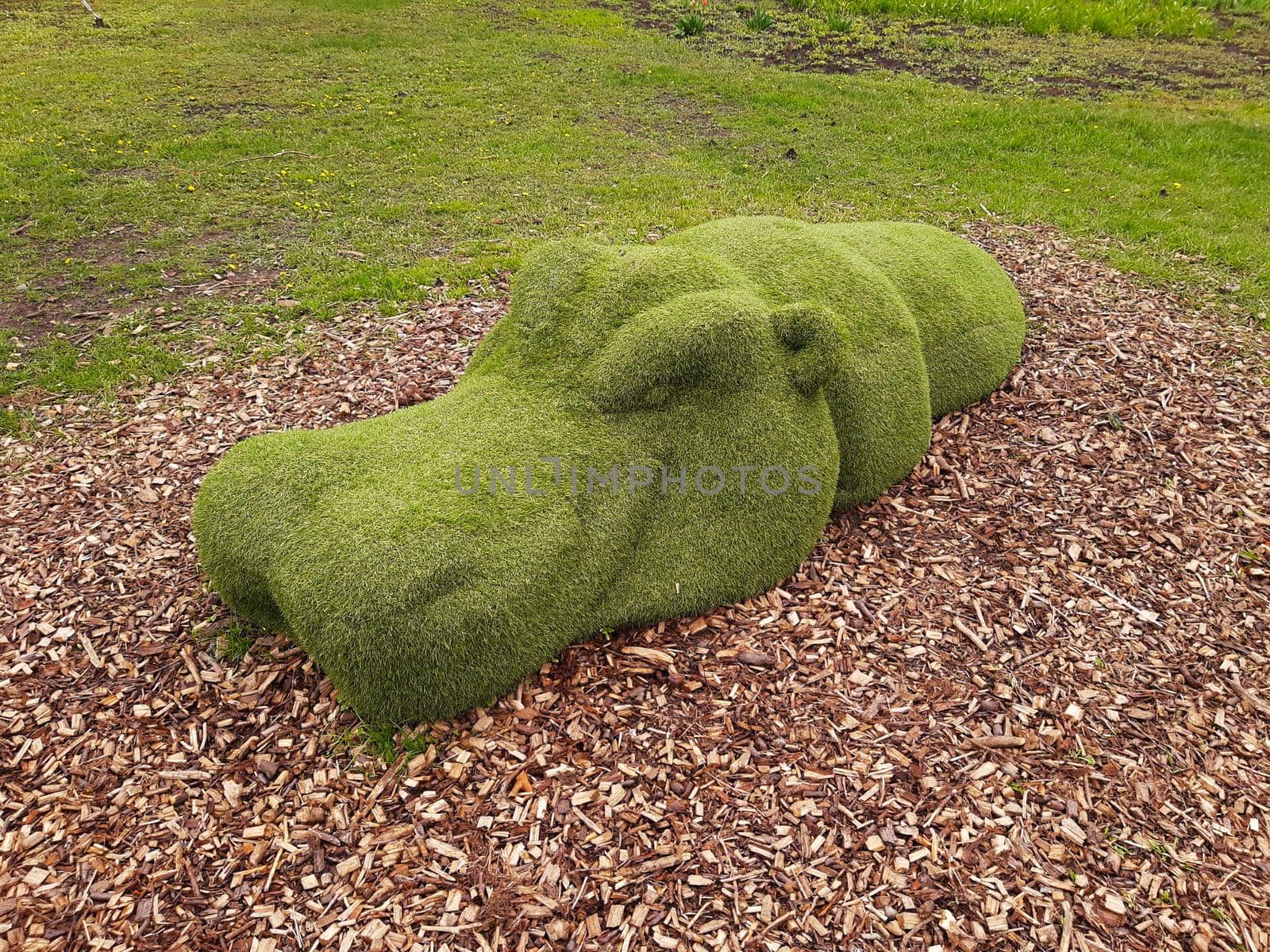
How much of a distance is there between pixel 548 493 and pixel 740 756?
1437 mm

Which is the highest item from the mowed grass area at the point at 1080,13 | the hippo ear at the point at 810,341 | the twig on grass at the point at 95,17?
the twig on grass at the point at 95,17

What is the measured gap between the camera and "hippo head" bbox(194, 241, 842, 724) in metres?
3.15

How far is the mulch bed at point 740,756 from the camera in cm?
275

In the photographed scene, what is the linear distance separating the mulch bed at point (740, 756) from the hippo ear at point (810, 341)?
97 cm

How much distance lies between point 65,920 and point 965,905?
3283 millimetres

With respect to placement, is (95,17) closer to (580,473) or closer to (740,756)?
(580,473)

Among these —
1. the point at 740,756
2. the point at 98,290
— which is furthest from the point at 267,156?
the point at 740,756

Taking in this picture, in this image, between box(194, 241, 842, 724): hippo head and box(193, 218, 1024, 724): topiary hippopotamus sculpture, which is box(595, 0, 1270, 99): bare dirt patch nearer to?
box(193, 218, 1024, 724): topiary hippopotamus sculpture

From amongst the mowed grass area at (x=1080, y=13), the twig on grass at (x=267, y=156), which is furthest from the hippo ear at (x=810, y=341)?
the mowed grass area at (x=1080, y=13)

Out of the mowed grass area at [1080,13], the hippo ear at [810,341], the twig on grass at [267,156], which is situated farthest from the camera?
the mowed grass area at [1080,13]

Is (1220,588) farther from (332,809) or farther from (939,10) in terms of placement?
(939,10)

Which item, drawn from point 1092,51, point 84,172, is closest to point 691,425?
point 84,172

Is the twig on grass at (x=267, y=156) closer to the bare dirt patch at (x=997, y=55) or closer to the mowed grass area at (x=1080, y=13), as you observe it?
the bare dirt patch at (x=997, y=55)

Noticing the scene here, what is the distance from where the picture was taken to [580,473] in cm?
359
